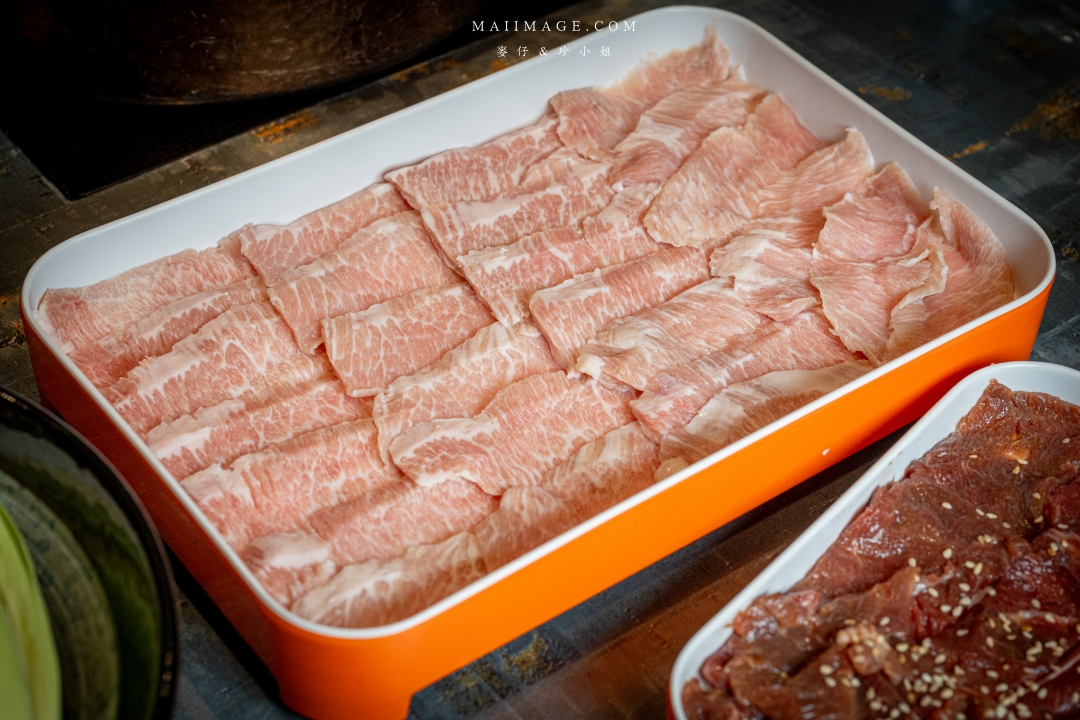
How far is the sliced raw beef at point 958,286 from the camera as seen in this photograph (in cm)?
258

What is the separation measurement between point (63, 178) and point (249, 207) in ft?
2.95

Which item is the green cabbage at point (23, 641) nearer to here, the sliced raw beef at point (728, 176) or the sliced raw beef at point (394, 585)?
the sliced raw beef at point (394, 585)

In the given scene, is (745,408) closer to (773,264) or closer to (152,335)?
(773,264)

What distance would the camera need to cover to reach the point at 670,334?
2.54 metres

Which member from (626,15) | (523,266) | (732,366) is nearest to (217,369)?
(523,266)

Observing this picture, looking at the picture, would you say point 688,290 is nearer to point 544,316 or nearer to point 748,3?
point 544,316

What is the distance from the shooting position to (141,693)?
1529 millimetres

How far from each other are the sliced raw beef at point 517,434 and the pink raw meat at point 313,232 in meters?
0.66

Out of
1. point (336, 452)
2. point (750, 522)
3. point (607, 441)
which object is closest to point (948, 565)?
point (750, 522)

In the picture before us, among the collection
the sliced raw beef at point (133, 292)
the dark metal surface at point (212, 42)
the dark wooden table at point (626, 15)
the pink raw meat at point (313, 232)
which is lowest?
the dark wooden table at point (626, 15)

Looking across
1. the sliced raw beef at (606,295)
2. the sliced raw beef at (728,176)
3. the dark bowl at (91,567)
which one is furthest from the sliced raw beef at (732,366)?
the dark bowl at (91,567)

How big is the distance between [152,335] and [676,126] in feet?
5.31

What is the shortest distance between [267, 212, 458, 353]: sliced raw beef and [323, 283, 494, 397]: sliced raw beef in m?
0.08

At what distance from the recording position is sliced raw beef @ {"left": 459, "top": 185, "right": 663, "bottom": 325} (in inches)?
102
